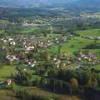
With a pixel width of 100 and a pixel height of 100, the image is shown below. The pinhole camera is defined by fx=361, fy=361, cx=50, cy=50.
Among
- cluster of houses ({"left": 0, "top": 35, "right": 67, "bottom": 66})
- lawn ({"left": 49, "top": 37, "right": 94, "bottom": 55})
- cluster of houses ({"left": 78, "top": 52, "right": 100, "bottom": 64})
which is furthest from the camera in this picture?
lawn ({"left": 49, "top": 37, "right": 94, "bottom": 55})

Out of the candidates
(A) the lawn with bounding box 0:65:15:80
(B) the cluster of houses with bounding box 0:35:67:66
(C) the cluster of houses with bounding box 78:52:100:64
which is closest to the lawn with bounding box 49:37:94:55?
(B) the cluster of houses with bounding box 0:35:67:66

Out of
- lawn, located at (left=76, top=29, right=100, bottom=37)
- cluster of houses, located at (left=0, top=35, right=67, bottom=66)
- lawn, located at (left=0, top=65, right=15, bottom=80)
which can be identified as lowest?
lawn, located at (left=0, top=65, right=15, bottom=80)

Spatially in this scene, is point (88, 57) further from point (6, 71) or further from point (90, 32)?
point (90, 32)

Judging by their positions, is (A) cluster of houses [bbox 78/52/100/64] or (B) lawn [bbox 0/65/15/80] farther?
(A) cluster of houses [bbox 78/52/100/64]

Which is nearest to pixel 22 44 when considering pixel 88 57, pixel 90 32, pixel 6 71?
pixel 88 57

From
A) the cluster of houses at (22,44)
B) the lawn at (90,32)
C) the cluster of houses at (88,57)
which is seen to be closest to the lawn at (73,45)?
the cluster of houses at (22,44)

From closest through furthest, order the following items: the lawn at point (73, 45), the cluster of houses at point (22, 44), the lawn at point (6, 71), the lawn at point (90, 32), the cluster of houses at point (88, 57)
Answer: the lawn at point (6, 71) → the cluster of houses at point (88, 57) → the cluster of houses at point (22, 44) → the lawn at point (73, 45) → the lawn at point (90, 32)

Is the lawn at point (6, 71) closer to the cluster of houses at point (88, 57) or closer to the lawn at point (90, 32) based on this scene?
the cluster of houses at point (88, 57)

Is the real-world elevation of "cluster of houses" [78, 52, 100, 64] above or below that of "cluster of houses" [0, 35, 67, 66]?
below

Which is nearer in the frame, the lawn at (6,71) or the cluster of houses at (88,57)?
the lawn at (6,71)

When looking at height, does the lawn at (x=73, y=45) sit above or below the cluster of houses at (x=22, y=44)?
below

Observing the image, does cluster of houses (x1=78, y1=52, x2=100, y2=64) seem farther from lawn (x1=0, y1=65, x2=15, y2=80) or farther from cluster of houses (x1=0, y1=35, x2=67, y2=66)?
lawn (x1=0, y1=65, x2=15, y2=80)
